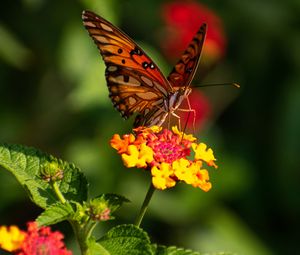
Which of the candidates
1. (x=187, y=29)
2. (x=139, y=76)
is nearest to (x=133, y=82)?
(x=139, y=76)

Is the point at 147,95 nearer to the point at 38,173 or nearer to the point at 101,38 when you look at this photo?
the point at 101,38

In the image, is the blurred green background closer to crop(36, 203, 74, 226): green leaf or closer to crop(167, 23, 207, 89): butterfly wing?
crop(167, 23, 207, 89): butterfly wing

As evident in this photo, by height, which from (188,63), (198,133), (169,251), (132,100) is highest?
(188,63)

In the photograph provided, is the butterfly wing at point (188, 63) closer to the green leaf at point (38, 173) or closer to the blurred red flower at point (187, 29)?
the green leaf at point (38, 173)

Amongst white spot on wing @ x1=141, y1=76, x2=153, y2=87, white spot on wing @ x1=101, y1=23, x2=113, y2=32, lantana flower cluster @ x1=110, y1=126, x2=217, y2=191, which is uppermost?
white spot on wing @ x1=101, y1=23, x2=113, y2=32

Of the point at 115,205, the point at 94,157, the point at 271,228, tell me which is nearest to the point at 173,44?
the point at 94,157

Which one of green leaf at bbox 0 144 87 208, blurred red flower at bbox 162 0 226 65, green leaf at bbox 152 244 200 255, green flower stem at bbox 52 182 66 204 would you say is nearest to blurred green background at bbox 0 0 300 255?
blurred red flower at bbox 162 0 226 65

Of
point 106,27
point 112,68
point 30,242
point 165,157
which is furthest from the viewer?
point 112,68
